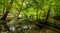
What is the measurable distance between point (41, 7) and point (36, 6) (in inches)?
15.0

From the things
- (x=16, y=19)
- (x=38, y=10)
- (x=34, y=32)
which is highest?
(x=38, y=10)

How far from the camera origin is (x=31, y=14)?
1166 cm

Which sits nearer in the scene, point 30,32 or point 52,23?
point 30,32

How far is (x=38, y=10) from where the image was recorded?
11992 mm

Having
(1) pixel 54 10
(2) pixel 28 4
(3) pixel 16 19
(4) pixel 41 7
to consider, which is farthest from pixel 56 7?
(3) pixel 16 19

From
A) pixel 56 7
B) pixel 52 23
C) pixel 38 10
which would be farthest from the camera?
pixel 52 23

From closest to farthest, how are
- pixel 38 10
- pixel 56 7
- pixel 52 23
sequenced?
pixel 56 7 < pixel 38 10 < pixel 52 23

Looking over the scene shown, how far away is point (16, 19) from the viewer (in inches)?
538

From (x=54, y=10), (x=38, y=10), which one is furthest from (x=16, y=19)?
(x=54, y=10)

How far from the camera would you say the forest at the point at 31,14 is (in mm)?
11445

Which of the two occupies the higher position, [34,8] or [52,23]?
[34,8]

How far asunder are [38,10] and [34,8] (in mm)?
521

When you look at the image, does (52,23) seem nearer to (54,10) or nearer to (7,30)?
(54,10)

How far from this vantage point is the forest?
37.6ft
